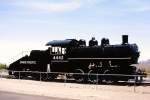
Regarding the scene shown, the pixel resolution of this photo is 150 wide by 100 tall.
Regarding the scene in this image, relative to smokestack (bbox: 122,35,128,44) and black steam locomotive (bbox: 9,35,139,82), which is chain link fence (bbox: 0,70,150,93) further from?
smokestack (bbox: 122,35,128,44)

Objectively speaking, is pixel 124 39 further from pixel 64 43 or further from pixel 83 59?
pixel 64 43

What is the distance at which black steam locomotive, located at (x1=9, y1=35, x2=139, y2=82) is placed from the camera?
2483cm

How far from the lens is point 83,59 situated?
2700 centimetres

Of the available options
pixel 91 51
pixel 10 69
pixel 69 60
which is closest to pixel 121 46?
pixel 91 51

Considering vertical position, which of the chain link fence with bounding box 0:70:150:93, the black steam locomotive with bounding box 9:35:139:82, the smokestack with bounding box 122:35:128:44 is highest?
the smokestack with bounding box 122:35:128:44

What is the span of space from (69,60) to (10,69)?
21.9 ft

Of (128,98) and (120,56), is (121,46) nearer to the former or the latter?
(120,56)

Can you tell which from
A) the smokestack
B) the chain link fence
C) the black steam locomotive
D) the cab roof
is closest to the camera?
the chain link fence

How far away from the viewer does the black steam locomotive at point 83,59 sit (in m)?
24.8

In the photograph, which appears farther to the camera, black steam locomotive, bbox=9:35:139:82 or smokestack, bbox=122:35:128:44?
smokestack, bbox=122:35:128:44

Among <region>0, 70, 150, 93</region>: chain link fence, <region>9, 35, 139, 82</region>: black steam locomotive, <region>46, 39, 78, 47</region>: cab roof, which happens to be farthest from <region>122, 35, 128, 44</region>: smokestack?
<region>46, 39, 78, 47</region>: cab roof

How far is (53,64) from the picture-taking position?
94.6 feet

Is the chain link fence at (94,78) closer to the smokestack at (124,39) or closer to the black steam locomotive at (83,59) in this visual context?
the black steam locomotive at (83,59)

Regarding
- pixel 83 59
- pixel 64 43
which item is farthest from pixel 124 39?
pixel 64 43
